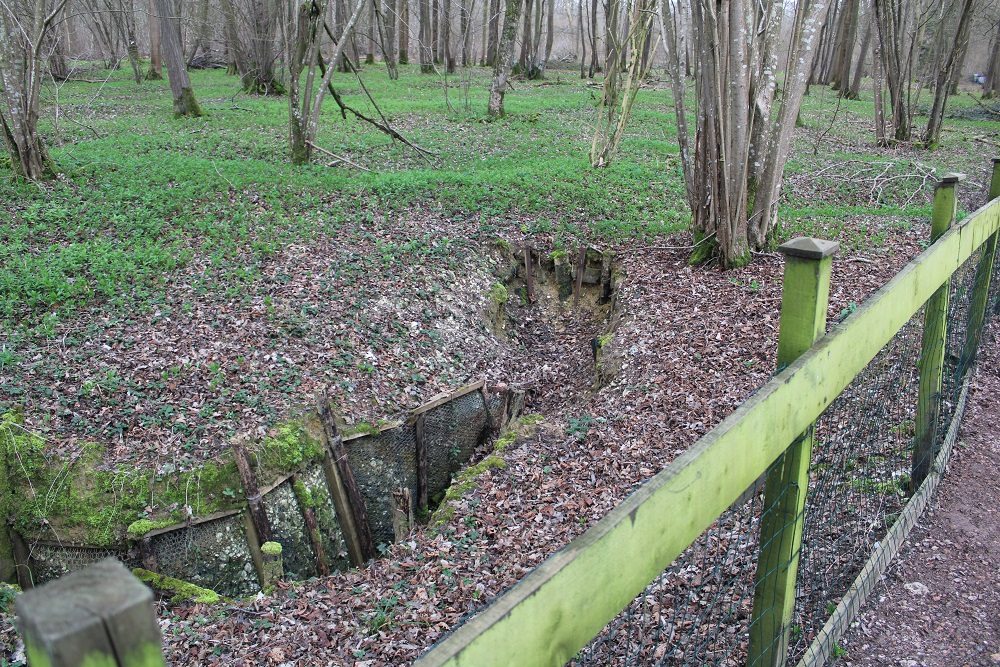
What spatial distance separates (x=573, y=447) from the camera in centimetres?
575

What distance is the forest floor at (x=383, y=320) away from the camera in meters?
4.84

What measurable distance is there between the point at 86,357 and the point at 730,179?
662 cm

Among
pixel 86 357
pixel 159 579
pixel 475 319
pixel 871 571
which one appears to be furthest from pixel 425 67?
pixel 871 571

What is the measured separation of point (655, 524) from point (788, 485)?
1008 millimetres

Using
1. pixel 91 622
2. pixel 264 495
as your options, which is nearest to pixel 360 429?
pixel 264 495

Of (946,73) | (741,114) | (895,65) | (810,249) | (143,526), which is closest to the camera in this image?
(810,249)

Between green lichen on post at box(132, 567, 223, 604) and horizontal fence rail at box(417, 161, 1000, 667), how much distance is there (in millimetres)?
4306

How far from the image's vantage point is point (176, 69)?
605 inches

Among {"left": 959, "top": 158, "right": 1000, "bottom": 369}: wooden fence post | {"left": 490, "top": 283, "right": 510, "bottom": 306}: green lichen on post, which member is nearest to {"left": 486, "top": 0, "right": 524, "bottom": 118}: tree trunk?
{"left": 490, "top": 283, "right": 510, "bottom": 306}: green lichen on post

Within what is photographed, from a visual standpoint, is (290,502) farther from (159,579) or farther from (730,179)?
(730,179)

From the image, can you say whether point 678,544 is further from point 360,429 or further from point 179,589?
point 360,429

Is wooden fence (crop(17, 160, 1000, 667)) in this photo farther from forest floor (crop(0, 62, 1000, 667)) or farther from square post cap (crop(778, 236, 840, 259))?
forest floor (crop(0, 62, 1000, 667))

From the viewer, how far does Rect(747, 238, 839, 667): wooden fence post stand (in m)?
2.08

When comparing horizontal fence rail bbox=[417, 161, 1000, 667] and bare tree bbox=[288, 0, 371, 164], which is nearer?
horizontal fence rail bbox=[417, 161, 1000, 667]
